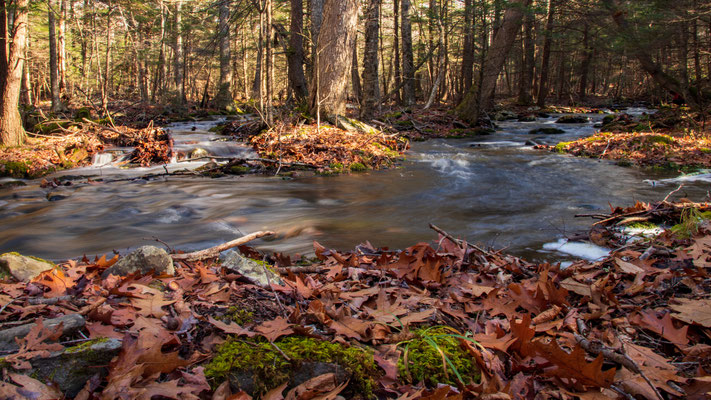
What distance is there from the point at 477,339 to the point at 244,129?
12721mm

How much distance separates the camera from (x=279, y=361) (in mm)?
1868

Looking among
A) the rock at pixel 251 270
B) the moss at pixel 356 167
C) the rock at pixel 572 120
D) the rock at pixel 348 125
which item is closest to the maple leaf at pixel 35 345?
the rock at pixel 251 270

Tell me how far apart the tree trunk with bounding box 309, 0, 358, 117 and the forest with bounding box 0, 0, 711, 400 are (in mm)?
56

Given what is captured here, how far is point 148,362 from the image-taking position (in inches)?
69.5

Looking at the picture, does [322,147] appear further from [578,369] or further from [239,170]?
[578,369]

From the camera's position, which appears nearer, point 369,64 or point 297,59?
point 369,64

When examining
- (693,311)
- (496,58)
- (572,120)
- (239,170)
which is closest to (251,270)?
(693,311)

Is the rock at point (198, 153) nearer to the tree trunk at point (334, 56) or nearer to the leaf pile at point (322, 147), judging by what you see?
the leaf pile at point (322, 147)

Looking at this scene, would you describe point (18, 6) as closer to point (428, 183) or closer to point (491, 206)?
point (428, 183)

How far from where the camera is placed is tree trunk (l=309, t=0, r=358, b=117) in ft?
38.1

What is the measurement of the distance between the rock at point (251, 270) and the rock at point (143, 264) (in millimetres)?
426

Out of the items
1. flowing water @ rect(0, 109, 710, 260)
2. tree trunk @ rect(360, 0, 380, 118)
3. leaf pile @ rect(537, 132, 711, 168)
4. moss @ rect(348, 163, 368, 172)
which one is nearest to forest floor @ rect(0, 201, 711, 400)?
flowing water @ rect(0, 109, 710, 260)

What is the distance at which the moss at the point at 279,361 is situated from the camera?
182 centimetres

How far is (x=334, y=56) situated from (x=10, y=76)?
8378 mm
